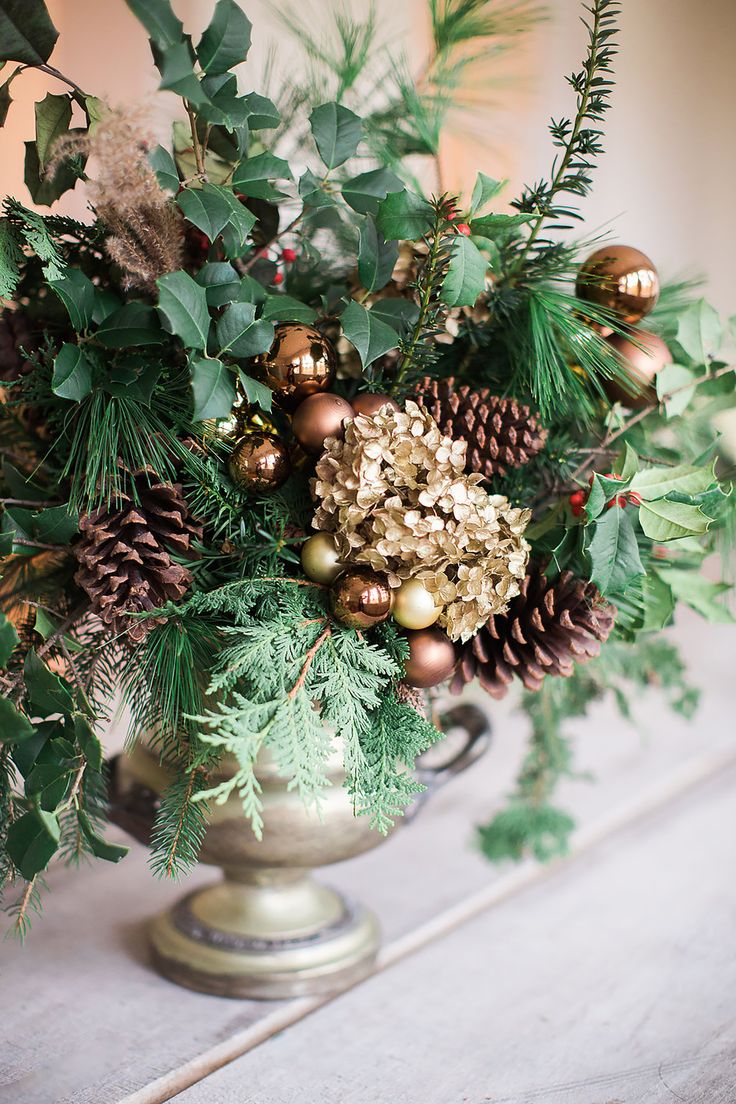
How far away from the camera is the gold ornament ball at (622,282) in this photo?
1.61 ft

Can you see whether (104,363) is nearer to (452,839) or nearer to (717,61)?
(452,839)

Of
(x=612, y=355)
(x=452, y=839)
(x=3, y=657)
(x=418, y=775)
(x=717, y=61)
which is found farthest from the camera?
(x=717, y=61)

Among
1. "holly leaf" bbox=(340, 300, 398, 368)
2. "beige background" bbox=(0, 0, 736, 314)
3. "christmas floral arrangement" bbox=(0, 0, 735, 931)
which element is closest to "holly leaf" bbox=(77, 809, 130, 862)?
"christmas floral arrangement" bbox=(0, 0, 735, 931)

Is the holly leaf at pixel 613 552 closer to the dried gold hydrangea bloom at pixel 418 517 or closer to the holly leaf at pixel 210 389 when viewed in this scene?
the dried gold hydrangea bloom at pixel 418 517

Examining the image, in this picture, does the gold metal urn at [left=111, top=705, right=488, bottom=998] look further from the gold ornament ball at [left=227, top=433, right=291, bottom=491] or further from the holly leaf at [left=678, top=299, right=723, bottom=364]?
the holly leaf at [left=678, top=299, right=723, bottom=364]

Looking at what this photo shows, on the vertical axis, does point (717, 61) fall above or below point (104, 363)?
above

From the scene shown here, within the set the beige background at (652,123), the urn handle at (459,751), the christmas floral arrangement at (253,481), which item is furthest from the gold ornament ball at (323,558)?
the beige background at (652,123)

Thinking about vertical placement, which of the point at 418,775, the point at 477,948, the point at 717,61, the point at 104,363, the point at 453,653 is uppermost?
the point at 717,61

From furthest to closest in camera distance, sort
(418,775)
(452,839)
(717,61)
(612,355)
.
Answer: (717,61) < (452,839) < (418,775) < (612,355)

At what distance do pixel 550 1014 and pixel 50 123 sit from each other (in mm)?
535

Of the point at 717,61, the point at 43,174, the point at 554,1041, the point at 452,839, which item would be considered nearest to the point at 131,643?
the point at 43,174

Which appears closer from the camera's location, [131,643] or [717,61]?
[131,643]

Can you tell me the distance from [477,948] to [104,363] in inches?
17.4

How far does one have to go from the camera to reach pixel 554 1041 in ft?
1.65
